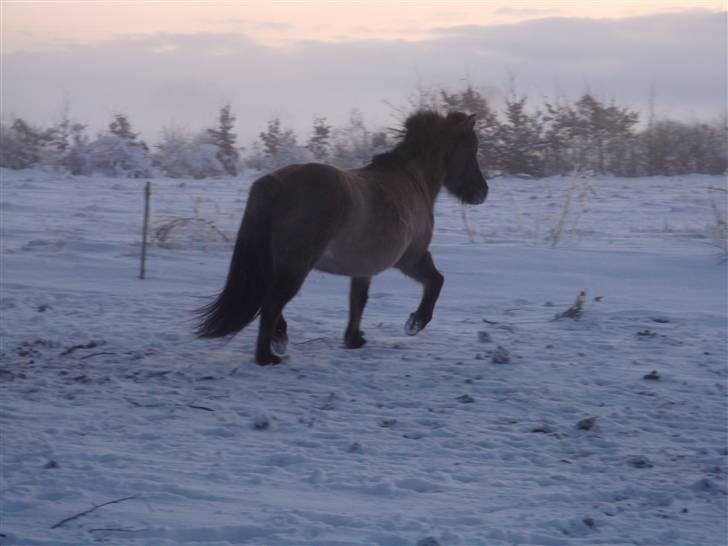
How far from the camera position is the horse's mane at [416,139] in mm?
7582

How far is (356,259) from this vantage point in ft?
22.2

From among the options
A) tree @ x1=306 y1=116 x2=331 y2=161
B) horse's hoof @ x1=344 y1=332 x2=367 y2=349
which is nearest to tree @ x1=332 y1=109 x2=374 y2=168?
tree @ x1=306 y1=116 x2=331 y2=161

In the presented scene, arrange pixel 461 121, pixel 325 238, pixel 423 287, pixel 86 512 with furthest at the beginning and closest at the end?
pixel 461 121 < pixel 423 287 < pixel 325 238 < pixel 86 512

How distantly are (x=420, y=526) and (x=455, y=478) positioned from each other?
694 millimetres

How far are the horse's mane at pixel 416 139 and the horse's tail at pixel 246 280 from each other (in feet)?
4.96

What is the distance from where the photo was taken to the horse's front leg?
7285 mm

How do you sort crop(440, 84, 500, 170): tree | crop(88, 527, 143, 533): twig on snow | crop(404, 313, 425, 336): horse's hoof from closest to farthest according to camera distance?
1. crop(88, 527, 143, 533): twig on snow
2. crop(404, 313, 425, 336): horse's hoof
3. crop(440, 84, 500, 170): tree

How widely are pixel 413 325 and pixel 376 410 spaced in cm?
184

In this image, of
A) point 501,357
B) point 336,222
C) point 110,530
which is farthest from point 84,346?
point 110,530

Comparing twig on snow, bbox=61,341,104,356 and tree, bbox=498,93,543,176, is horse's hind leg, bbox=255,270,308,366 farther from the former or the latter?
tree, bbox=498,93,543,176

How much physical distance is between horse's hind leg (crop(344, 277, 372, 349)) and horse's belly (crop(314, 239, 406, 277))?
1.06 ft

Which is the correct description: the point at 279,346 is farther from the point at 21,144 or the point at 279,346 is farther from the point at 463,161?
the point at 21,144

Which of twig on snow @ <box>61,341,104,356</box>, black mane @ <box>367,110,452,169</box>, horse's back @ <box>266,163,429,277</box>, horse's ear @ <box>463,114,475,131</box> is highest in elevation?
horse's ear @ <box>463,114,475,131</box>

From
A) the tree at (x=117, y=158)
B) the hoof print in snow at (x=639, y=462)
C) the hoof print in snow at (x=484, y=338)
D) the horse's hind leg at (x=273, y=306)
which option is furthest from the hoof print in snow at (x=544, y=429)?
the tree at (x=117, y=158)
